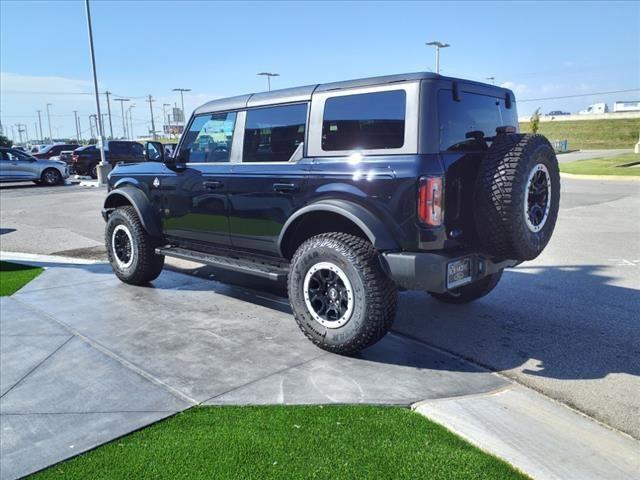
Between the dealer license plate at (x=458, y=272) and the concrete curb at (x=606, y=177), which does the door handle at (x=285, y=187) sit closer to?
the dealer license plate at (x=458, y=272)

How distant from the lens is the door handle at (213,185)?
16.5ft

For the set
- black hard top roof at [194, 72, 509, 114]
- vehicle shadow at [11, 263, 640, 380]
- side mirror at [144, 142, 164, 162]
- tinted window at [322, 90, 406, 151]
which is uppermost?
black hard top roof at [194, 72, 509, 114]

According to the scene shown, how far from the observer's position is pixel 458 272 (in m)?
3.68

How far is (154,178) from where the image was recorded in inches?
229

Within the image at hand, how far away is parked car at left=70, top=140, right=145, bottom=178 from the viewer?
26625 millimetres

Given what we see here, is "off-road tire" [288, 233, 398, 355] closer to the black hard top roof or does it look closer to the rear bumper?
the rear bumper

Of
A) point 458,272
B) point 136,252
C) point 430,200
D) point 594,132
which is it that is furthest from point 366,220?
point 594,132

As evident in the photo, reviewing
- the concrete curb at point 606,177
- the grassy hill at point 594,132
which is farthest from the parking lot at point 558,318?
the grassy hill at point 594,132

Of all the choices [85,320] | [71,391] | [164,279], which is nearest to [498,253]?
[71,391]

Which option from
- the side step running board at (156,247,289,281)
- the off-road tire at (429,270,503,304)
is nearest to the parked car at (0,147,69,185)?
the side step running board at (156,247,289,281)

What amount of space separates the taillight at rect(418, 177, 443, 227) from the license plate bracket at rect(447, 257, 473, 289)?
1.08 ft

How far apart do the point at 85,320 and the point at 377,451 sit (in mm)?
3379

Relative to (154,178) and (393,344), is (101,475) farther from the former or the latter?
(154,178)

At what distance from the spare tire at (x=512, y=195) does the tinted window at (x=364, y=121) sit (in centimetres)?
67
